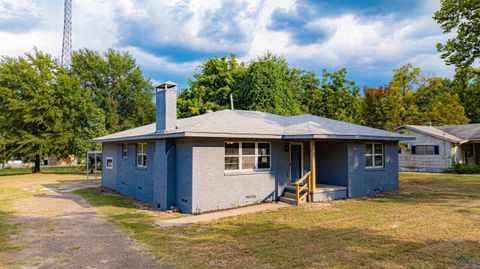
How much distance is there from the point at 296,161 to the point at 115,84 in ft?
101

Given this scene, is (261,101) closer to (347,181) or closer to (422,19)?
(422,19)

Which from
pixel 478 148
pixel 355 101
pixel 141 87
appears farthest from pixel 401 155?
pixel 141 87

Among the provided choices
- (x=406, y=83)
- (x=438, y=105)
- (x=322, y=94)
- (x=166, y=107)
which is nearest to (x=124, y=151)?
(x=166, y=107)

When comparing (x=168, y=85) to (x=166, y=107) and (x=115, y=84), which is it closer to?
(x=166, y=107)

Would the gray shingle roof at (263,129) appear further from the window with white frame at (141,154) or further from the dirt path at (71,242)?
the dirt path at (71,242)

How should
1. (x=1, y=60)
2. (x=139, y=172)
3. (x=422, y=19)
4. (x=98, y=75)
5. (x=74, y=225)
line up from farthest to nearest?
(x=98, y=75), (x=1, y=60), (x=422, y=19), (x=139, y=172), (x=74, y=225)

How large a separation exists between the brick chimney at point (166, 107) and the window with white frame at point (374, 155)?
28.2 ft

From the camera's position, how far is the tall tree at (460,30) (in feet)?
52.6

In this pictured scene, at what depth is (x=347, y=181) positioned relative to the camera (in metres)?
12.8

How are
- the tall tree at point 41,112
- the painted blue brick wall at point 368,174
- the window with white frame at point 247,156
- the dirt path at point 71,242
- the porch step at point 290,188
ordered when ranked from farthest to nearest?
the tall tree at point 41,112 → the painted blue brick wall at point 368,174 → the porch step at point 290,188 → the window with white frame at point 247,156 → the dirt path at point 71,242

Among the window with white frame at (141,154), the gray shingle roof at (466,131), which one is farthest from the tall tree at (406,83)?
the window with white frame at (141,154)

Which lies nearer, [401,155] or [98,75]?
[401,155]

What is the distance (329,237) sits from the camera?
23.3ft

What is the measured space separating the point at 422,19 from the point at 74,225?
2009 cm
